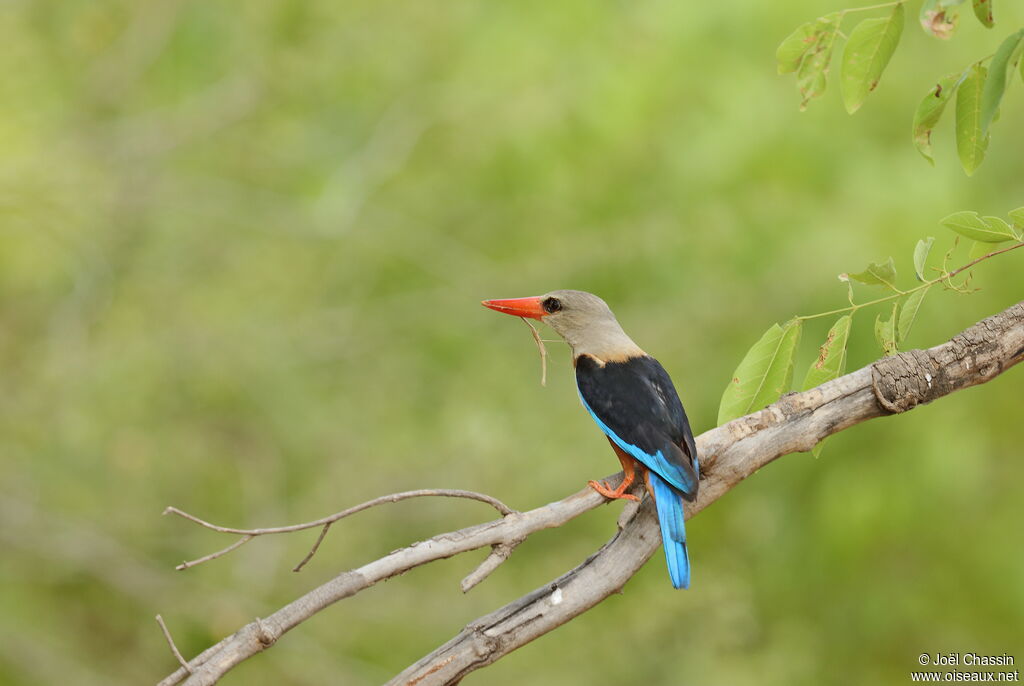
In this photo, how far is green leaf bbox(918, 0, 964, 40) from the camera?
6.13 feet

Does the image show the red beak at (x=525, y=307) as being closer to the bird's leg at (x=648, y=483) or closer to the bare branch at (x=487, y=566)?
the bird's leg at (x=648, y=483)

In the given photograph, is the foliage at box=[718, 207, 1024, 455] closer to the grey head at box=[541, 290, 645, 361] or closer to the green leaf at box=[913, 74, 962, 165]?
the green leaf at box=[913, 74, 962, 165]

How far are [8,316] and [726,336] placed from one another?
503 centimetres

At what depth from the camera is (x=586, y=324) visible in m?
3.16

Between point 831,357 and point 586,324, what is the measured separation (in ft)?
3.26

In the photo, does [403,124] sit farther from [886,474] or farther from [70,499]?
[886,474]

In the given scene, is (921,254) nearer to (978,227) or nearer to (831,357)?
(978,227)

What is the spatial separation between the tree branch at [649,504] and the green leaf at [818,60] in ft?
1.80

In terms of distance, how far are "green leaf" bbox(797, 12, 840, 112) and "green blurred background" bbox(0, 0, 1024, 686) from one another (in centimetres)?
379

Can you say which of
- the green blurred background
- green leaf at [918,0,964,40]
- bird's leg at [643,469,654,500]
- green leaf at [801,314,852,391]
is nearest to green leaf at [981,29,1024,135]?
green leaf at [918,0,964,40]

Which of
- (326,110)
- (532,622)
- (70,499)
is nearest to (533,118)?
A: (326,110)

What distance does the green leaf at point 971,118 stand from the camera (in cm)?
198

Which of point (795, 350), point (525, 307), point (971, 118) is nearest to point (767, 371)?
point (795, 350)

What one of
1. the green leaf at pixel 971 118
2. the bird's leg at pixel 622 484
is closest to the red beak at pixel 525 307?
the bird's leg at pixel 622 484
